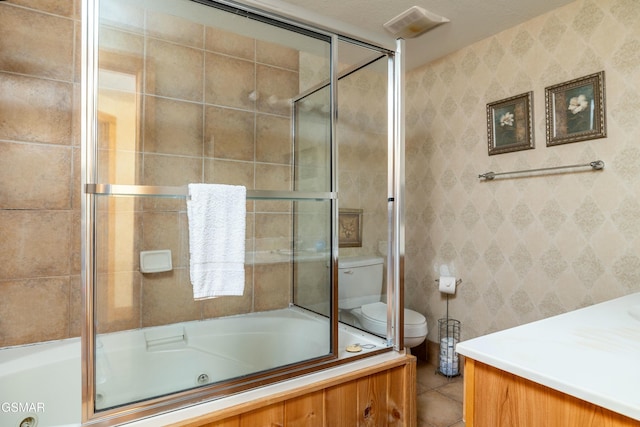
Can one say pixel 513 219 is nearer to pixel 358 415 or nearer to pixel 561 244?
pixel 561 244

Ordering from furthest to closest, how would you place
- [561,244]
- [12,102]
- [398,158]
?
1. [561,244]
2. [398,158]
3. [12,102]

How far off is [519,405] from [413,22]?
2.19 meters

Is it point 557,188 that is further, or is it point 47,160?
Answer: point 557,188

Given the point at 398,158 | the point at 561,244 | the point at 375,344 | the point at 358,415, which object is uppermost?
the point at 398,158

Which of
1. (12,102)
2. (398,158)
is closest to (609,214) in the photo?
(398,158)

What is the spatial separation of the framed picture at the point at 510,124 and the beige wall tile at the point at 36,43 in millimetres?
2535

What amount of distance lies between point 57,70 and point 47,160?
46 centimetres

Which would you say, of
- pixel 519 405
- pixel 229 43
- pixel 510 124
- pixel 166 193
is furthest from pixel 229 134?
pixel 519 405

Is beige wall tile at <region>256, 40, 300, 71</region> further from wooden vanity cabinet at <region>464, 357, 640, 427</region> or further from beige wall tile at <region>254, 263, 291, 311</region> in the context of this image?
wooden vanity cabinet at <region>464, 357, 640, 427</region>

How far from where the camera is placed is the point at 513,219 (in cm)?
237

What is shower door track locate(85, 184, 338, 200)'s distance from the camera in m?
1.20

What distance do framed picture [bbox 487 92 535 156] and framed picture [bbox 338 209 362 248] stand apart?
3.88ft

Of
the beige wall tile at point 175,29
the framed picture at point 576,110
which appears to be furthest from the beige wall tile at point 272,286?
the framed picture at point 576,110

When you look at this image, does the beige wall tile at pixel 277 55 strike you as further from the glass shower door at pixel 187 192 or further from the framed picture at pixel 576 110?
the framed picture at pixel 576 110
